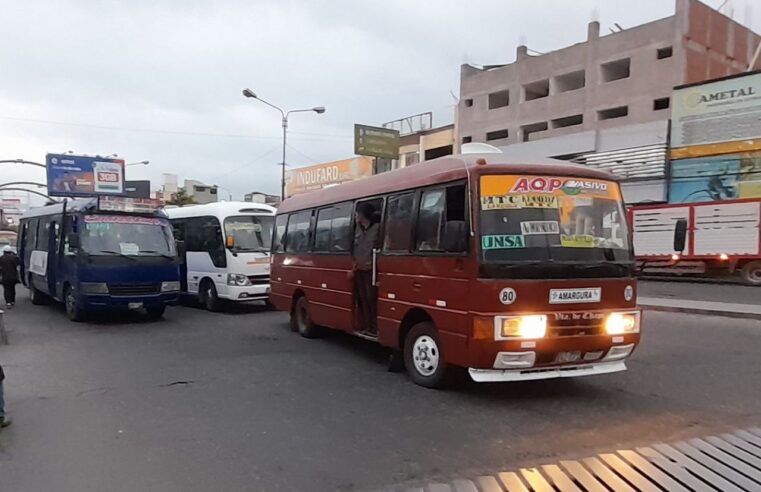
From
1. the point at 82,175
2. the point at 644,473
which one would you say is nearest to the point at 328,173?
the point at 82,175

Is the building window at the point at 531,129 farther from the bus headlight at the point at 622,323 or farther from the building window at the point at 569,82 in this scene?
the bus headlight at the point at 622,323

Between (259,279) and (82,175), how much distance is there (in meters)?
36.5

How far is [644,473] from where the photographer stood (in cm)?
420

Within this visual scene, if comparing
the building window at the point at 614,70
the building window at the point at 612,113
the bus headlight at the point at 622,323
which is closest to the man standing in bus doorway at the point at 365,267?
the bus headlight at the point at 622,323

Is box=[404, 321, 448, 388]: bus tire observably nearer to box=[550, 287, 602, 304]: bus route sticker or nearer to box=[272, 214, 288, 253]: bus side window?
box=[550, 287, 602, 304]: bus route sticker

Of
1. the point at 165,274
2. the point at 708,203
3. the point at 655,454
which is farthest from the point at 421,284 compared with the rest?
the point at 708,203

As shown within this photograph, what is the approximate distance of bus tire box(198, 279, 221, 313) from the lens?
14617mm

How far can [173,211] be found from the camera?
56.0 ft

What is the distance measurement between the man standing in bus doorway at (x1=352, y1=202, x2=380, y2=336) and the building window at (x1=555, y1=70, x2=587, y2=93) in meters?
31.8

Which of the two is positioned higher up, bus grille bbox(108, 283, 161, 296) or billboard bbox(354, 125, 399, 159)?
billboard bbox(354, 125, 399, 159)

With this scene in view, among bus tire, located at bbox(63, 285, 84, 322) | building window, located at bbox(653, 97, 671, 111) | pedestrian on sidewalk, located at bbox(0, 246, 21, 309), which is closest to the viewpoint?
bus tire, located at bbox(63, 285, 84, 322)

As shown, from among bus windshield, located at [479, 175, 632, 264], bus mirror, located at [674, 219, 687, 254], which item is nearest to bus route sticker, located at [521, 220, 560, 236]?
bus windshield, located at [479, 175, 632, 264]

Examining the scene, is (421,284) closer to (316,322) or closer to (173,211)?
(316,322)

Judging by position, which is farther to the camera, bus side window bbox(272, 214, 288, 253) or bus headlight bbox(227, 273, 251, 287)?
bus headlight bbox(227, 273, 251, 287)
